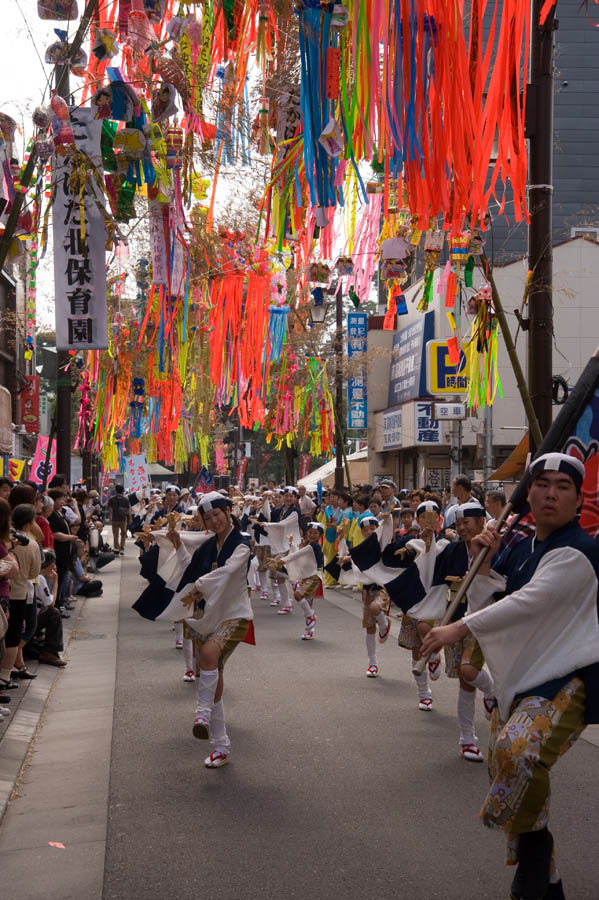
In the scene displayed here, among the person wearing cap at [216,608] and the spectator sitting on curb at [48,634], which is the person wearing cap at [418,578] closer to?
the person wearing cap at [216,608]

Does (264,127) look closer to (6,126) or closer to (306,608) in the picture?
(6,126)

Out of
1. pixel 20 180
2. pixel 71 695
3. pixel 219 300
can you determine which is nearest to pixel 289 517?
pixel 219 300

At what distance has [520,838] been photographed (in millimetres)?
3721

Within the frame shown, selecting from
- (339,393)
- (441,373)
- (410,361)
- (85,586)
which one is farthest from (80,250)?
(410,361)

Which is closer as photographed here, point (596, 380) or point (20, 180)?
point (596, 380)

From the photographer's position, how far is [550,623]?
12.1 feet

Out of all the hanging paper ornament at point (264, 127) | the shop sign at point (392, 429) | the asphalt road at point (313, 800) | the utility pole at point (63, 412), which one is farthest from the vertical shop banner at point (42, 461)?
the shop sign at point (392, 429)

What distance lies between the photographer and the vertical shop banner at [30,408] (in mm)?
32594

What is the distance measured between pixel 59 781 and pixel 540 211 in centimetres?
594

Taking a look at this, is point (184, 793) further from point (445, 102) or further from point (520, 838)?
point (445, 102)

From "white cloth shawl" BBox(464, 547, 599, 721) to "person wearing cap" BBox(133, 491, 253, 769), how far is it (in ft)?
Result: 10.3

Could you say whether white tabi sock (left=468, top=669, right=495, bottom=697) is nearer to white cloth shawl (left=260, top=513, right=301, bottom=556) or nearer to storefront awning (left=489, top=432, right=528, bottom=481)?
storefront awning (left=489, top=432, right=528, bottom=481)

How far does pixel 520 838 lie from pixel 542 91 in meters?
6.53

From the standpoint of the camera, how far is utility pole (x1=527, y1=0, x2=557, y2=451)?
8.15 metres
